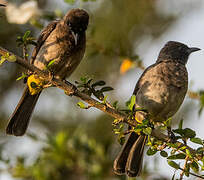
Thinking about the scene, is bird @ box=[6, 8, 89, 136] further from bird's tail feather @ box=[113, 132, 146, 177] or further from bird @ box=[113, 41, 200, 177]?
bird's tail feather @ box=[113, 132, 146, 177]

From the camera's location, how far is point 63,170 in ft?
15.7

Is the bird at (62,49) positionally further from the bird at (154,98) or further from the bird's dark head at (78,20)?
the bird at (154,98)

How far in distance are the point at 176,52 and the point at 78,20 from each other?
1.57 metres

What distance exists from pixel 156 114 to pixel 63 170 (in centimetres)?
144

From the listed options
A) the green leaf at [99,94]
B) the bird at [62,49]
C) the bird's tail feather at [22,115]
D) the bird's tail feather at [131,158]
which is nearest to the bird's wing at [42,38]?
the bird at [62,49]

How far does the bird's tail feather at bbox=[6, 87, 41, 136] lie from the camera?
4.20 metres

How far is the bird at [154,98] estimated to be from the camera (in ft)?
13.5

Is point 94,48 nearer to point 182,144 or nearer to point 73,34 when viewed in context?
point 73,34

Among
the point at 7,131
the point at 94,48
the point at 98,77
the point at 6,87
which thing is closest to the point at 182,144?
the point at 94,48

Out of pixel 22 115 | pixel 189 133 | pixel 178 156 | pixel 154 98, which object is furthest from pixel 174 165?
pixel 22 115

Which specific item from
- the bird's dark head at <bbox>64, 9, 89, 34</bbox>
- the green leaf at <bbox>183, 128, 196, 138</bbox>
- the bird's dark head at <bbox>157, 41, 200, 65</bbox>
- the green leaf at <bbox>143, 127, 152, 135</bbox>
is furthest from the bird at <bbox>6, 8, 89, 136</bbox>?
the green leaf at <bbox>183, 128, 196, 138</bbox>

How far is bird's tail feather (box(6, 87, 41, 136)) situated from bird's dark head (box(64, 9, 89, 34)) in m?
0.88

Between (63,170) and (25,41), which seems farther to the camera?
(63,170)

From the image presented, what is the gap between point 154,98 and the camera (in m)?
4.18
